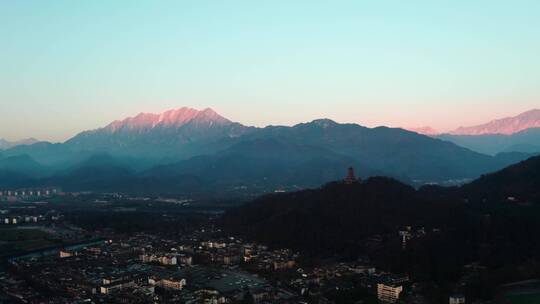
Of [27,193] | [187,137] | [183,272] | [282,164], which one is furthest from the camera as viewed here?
[187,137]

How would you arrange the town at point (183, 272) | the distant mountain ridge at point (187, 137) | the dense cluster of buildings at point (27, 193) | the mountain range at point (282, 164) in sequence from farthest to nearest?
the distant mountain ridge at point (187, 137)
the mountain range at point (282, 164)
the dense cluster of buildings at point (27, 193)
the town at point (183, 272)

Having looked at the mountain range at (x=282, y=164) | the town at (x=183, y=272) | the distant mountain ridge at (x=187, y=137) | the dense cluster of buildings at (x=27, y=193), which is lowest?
the town at (x=183, y=272)

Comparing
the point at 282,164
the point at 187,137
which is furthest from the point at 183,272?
the point at 187,137

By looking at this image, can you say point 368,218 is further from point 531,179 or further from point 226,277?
point 531,179

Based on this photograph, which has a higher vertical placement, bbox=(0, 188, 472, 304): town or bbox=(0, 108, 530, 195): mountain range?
bbox=(0, 108, 530, 195): mountain range

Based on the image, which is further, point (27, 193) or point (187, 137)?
point (187, 137)

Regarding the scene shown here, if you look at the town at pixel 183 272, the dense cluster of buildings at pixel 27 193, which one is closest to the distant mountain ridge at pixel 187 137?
the dense cluster of buildings at pixel 27 193

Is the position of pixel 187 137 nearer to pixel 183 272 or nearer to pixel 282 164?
pixel 282 164

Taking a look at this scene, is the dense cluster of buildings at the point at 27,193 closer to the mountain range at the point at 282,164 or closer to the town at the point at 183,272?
the mountain range at the point at 282,164

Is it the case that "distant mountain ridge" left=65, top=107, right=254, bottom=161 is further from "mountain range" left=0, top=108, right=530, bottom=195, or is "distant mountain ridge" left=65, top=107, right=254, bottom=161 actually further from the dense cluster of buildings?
the dense cluster of buildings

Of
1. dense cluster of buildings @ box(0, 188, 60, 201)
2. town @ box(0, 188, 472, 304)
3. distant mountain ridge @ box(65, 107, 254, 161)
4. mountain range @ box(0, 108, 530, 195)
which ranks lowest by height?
town @ box(0, 188, 472, 304)

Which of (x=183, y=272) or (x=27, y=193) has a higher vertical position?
(x=27, y=193)

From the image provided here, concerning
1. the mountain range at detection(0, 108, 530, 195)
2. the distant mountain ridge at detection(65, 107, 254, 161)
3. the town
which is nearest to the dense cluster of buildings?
the mountain range at detection(0, 108, 530, 195)
